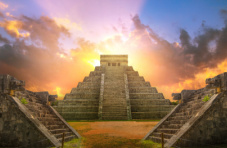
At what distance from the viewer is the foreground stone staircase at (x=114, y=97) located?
22.4 m

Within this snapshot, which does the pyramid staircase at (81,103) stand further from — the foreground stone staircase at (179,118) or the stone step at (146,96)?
the foreground stone staircase at (179,118)

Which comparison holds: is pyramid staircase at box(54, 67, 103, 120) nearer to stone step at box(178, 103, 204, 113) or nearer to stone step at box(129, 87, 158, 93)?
stone step at box(129, 87, 158, 93)

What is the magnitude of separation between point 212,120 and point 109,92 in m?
20.2

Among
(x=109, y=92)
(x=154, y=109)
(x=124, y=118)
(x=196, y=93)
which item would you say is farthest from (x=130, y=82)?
(x=196, y=93)

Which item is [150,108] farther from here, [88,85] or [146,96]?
Answer: [88,85]

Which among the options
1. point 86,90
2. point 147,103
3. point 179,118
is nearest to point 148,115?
point 147,103

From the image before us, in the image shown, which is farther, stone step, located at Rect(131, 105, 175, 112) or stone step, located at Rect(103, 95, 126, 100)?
stone step, located at Rect(103, 95, 126, 100)

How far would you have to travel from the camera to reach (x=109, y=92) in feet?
90.8

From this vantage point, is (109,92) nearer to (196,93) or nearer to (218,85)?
(196,93)

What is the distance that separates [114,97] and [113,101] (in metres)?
1.22

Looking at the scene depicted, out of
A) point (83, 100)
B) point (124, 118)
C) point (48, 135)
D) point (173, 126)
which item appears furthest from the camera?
point (83, 100)

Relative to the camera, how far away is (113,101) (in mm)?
25188

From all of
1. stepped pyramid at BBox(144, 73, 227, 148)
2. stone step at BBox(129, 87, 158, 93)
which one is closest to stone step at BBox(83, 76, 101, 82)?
stone step at BBox(129, 87, 158, 93)

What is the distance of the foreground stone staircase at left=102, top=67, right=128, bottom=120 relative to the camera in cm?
2238
